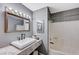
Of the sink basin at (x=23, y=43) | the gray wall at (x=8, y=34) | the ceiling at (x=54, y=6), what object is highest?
the ceiling at (x=54, y=6)

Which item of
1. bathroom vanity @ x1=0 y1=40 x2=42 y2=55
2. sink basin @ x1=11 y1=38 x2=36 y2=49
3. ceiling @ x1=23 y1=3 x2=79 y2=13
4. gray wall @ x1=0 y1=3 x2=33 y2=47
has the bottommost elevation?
bathroom vanity @ x1=0 y1=40 x2=42 y2=55

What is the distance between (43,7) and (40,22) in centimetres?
23

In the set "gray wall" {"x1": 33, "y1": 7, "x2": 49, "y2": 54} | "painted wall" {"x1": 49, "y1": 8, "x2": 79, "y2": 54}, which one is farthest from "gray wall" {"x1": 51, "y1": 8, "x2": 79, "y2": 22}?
"gray wall" {"x1": 33, "y1": 7, "x2": 49, "y2": 54}

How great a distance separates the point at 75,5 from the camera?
3.39ft

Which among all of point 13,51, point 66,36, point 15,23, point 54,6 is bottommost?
point 13,51

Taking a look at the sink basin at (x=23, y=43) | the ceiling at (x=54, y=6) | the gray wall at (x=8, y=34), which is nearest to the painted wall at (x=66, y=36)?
the ceiling at (x=54, y=6)

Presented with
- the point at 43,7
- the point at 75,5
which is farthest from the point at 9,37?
the point at 75,5

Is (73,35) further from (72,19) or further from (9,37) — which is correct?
(9,37)

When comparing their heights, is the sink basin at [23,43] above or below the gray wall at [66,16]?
below

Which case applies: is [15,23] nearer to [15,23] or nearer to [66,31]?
[15,23]

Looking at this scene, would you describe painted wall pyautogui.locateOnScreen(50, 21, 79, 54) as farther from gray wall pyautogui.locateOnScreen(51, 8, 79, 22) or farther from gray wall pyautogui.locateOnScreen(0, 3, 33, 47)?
gray wall pyautogui.locateOnScreen(0, 3, 33, 47)

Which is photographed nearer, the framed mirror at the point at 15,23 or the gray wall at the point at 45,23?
the framed mirror at the point at 15,23

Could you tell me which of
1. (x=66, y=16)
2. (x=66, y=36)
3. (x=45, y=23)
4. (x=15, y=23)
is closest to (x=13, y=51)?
(x=15, y=23)

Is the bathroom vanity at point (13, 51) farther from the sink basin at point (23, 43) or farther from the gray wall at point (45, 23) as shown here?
the gray wall at point (45, 23)
